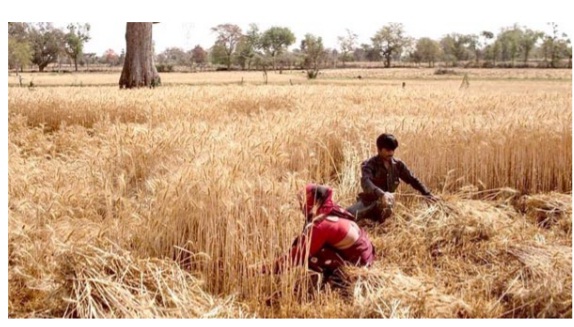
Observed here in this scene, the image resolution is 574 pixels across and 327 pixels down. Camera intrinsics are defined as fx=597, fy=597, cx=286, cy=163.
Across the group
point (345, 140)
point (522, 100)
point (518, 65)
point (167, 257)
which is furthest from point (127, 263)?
point (518, 65)

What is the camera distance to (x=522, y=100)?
7.79 meters

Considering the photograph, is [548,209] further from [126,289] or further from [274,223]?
[126,289]

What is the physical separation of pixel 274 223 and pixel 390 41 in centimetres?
556

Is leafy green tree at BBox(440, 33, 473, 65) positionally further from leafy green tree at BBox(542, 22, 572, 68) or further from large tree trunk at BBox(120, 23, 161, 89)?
large tree trunk at BBox(120, 23, 161, 89)

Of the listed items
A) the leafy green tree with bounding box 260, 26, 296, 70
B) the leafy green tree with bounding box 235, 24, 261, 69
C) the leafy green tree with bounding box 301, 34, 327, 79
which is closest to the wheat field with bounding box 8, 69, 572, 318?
the leafy green tree with bounding box 235, 24, 261, 69

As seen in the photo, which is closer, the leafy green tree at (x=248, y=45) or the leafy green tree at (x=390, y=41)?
the leafy green tree at (x=390, y=41)

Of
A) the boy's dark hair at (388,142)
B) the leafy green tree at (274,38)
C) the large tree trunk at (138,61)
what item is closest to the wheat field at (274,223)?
the boy's dark hair at (388,142)

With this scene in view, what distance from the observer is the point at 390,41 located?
8133 millimetres

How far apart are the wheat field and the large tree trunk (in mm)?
7779

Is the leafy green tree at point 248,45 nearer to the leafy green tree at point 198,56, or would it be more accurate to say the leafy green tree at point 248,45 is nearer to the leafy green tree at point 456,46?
the leafy green tree at point 456,46

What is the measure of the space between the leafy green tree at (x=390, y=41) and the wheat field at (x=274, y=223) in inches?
93.4

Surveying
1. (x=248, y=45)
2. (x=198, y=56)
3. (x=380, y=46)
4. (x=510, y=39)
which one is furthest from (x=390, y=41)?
(x=198, y=56)

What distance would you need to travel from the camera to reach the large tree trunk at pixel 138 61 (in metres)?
13.3

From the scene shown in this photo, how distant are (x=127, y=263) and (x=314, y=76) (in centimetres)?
1931
